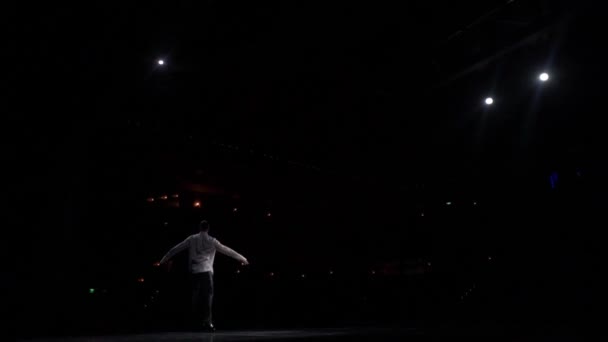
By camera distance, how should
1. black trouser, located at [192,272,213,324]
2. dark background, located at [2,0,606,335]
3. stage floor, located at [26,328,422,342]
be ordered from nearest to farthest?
stage floor, located at [26,328,422,342], black trouser, located at [192,272,213,324], dark background, located at [2,0,606,335]

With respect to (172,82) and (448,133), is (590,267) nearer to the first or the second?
(448,133)

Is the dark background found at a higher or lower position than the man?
higher

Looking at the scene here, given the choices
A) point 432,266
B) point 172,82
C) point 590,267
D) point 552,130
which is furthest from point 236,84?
point 590,267

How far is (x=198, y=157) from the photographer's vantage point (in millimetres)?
10461

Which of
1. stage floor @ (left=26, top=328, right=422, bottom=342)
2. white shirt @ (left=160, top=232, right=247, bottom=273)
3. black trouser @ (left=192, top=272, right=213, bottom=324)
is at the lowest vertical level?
stage floor @ (left=26, top=328, right=422, bottom=342)

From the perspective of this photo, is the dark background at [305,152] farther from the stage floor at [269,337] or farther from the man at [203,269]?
the stage floor at [269,337]

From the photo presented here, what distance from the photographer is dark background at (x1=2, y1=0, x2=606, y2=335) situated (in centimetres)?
713

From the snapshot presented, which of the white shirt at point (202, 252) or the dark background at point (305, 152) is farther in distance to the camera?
the dark background at point (305, 152)

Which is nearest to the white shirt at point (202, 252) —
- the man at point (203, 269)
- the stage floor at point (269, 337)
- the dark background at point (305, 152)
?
the man at point (203, 269)

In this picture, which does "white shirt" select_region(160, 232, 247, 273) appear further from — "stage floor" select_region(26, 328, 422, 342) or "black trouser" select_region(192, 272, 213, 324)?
"stage floor" select_region(26, 328, 422, 342)

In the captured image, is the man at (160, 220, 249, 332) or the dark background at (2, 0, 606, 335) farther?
the dark background at (2, 0, 606, 335)

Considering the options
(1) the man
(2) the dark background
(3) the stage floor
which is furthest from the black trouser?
(2) the dark background

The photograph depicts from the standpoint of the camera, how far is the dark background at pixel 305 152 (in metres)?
7.13

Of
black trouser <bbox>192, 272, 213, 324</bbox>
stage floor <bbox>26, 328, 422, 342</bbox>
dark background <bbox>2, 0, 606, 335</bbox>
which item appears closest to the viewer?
stage floor <bbox>26, 328, 422, 342</bbox>
